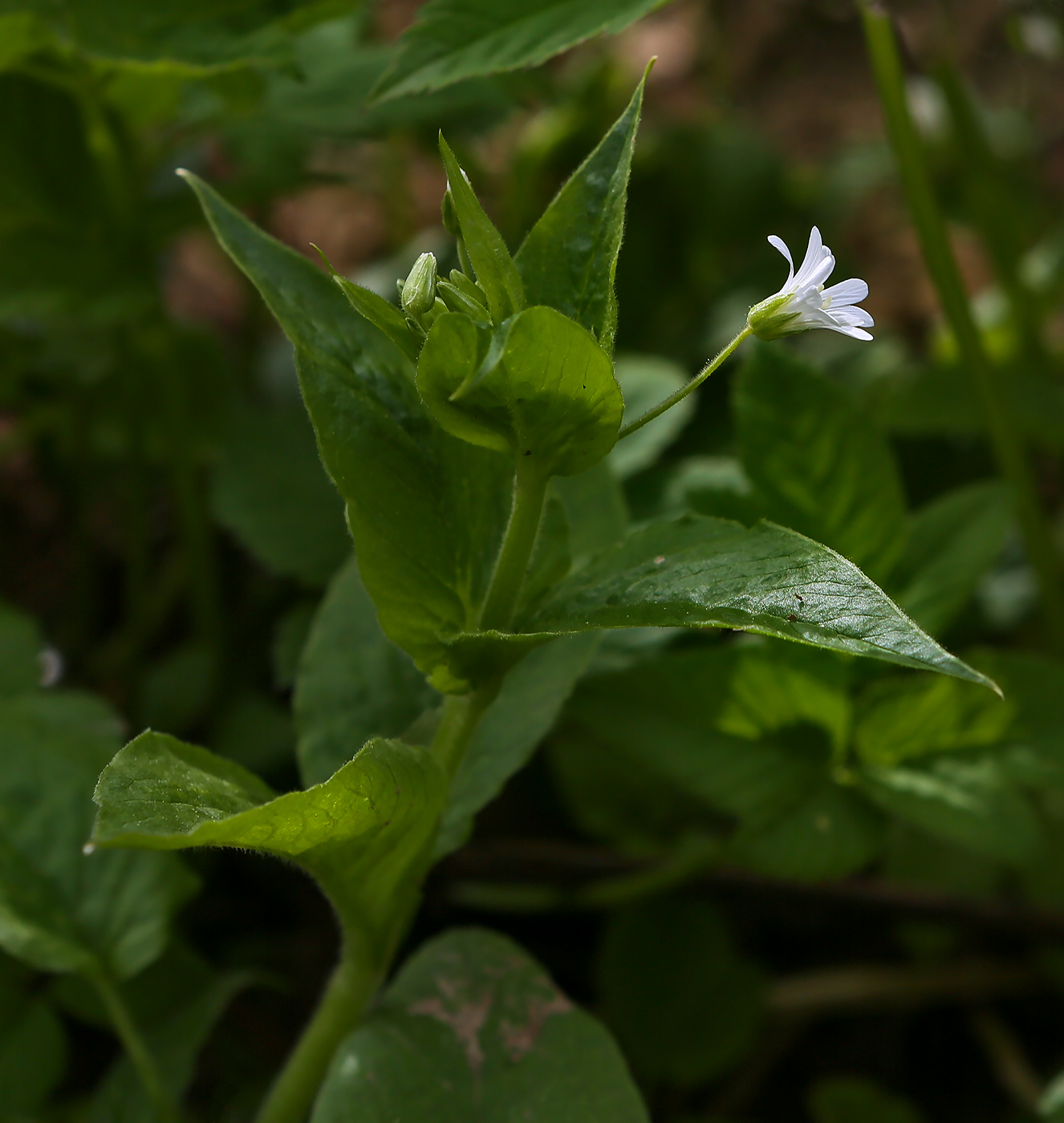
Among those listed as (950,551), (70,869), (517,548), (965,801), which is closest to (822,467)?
(950,551)

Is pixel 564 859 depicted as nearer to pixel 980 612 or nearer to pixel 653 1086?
pixel 653 1086

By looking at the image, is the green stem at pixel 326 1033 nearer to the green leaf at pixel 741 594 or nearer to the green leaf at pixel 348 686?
the green leaf at pixel 348 686

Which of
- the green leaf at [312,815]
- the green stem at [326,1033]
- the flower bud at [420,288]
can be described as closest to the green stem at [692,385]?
the flower bud at [420,288]

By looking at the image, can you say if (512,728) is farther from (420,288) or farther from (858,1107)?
(858,1107)

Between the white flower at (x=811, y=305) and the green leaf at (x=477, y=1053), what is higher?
the white flower at (x=811, y=305)

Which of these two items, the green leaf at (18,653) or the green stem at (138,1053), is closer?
the green stem at (138,1053)

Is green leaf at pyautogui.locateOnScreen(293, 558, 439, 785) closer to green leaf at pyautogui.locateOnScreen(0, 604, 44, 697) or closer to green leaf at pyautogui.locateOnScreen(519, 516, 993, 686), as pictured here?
green leaf at pyautogui.locateOnScreen(519, 516, 993, 686)

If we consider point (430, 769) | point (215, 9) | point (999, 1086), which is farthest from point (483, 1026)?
point (215, 9)

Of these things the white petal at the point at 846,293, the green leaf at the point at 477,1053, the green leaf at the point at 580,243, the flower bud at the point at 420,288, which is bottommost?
the green leaf at the point at 477,1053
